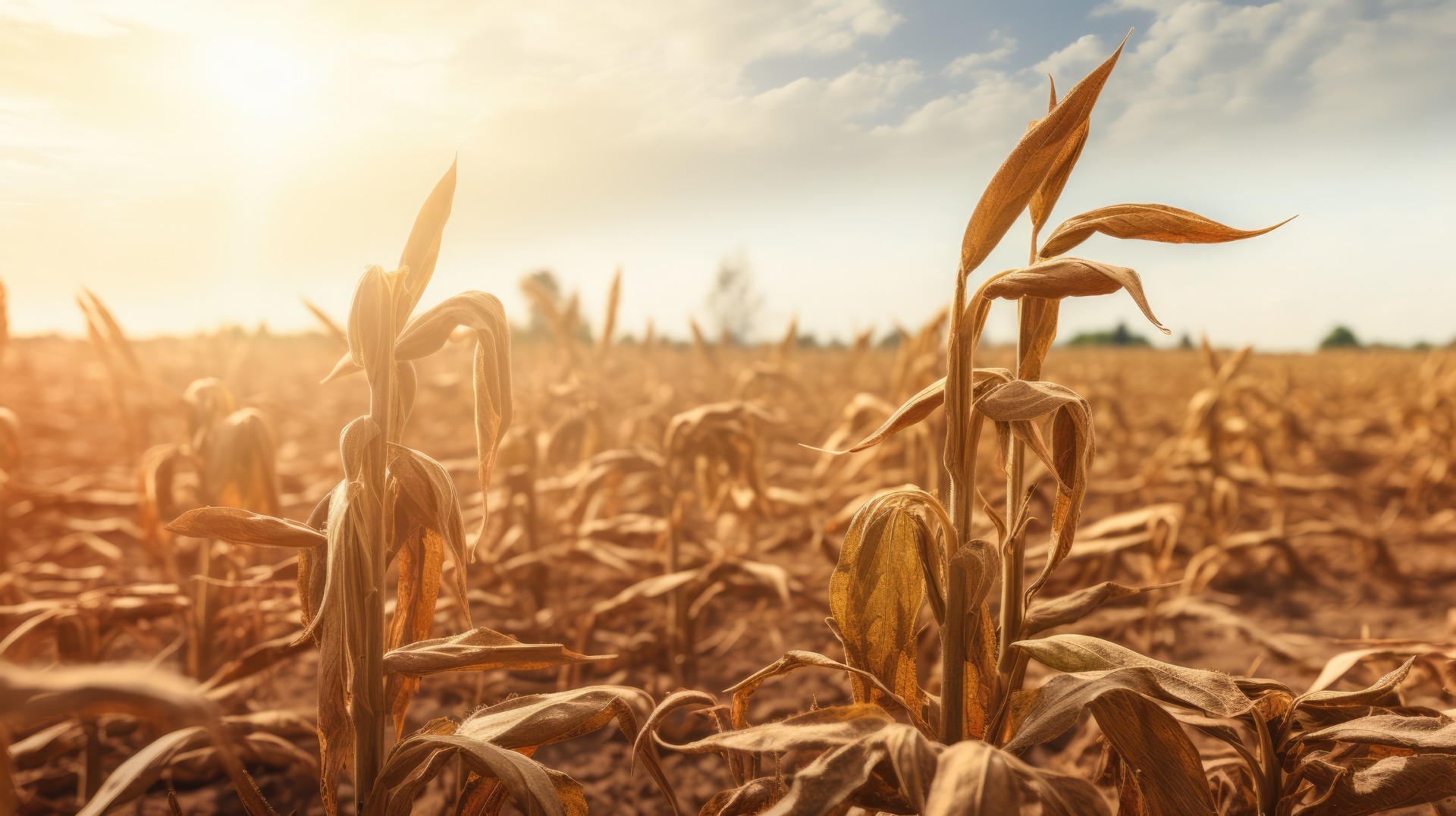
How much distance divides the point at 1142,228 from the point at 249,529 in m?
0.86

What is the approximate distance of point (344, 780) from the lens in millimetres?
1814

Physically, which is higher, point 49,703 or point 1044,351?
point 1044,351

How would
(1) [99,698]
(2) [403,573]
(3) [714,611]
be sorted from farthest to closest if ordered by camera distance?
(3) [714,611]
(2) [403,573]
(1) [99,698]

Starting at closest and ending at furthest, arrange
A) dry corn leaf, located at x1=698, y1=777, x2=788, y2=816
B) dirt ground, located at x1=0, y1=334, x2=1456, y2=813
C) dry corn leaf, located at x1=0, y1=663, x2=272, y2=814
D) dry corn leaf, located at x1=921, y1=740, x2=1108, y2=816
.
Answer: dry corn leaf, located at x1=0, y1=663, x2=272, y2=814 < dry corn leaf, located at x1=921, y1=740, x2=1108, y2=816 < dry corn leaf, located at x1=698, y1=777, x2=788, y2=816 < dirt ground, located at x1=0, y1=334, x2=1456, y2=813

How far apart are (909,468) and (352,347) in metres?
2.08

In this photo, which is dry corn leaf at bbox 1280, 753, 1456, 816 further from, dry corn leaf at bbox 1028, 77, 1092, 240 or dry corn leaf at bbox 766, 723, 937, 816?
dry corn leaf at bbox 1028, 77, 1092, 240

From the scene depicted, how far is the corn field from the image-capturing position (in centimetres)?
64

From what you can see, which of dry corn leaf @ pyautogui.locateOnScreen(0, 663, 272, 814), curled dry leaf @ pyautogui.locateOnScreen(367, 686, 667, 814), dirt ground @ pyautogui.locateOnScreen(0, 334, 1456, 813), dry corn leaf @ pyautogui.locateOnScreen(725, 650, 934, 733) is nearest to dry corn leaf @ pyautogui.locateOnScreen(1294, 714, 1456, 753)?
dirt ground @ pyautogui.locateOnScreen(0, 334, 1456, 813)

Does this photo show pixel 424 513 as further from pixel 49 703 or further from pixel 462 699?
pixel 462 699

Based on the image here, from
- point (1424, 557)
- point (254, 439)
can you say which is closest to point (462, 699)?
point (254, 439)

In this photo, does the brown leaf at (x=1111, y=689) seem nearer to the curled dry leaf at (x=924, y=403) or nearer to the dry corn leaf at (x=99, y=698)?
the curled dry leaf at (x=924, y=403)

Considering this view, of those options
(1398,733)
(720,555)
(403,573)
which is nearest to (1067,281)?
(1398,733)

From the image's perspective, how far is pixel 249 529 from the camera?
70cm

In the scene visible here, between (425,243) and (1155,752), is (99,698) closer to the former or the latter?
(425,243)
